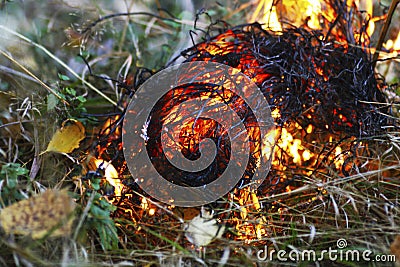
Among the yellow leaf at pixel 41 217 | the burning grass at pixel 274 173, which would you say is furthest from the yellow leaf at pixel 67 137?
the yellow leaf at pixel 41 217

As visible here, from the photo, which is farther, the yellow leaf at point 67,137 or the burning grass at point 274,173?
the yellow leaf at point 67,137

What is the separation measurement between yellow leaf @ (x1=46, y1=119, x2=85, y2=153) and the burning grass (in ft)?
0.08

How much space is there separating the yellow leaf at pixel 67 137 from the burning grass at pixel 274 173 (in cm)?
2

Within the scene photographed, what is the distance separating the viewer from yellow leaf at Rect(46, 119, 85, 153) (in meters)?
0.97

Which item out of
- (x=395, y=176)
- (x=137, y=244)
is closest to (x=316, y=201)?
(x=395, y=176)

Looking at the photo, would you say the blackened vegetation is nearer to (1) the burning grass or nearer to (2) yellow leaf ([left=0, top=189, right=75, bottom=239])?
(1) the burning grass

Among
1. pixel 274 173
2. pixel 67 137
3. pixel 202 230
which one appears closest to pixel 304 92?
pixel 274 173

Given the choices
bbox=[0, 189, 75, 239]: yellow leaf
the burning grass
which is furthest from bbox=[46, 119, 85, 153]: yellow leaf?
bbox=[0, 189, 75, 239]: yellow leaf

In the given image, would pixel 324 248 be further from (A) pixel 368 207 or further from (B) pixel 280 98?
(B) pixel 280 98

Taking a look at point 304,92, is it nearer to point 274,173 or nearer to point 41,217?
point 274,173

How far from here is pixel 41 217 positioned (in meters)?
0.71

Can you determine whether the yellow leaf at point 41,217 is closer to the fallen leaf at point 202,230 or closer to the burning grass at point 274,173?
the burning grass at point 274,173

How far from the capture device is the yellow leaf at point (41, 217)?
0.71 m

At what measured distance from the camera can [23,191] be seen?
2.77ft
